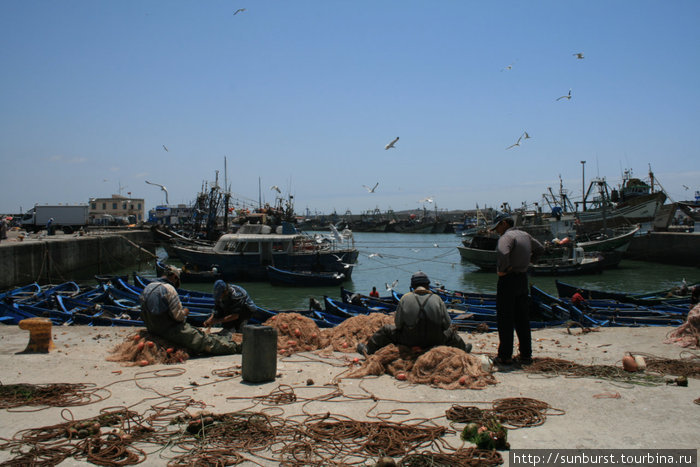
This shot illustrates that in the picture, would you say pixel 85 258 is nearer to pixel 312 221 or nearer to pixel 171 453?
pixel 171 453

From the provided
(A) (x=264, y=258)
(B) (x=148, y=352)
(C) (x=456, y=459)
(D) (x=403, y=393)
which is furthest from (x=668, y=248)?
(C) (x=456, y=459)

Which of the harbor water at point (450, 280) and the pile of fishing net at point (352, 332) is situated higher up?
the pile of fishing net at point (352, 332)

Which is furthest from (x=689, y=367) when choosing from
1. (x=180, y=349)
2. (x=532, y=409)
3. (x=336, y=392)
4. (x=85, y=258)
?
(x=85, y=258)

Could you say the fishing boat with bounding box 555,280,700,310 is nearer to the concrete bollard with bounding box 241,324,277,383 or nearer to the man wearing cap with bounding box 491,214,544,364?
the man wearing cap with bounding box 491,214,544,364

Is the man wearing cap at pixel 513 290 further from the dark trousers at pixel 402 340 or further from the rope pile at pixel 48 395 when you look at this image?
the rope pile at pixel 48 395

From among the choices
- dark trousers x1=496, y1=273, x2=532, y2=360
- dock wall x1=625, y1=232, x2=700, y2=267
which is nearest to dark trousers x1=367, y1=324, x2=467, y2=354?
dark trousers x1=496, y1=273, x2=532, y2=360

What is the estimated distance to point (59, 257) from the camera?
98.7ft

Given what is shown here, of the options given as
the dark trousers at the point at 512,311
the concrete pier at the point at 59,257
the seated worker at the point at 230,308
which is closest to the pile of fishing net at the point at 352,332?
the seated worker at the point at 230,308

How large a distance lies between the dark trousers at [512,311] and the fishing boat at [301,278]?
23449 mm

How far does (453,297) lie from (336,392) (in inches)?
459

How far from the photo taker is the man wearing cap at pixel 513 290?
21.7 feet

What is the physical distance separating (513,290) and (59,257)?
3045 cm

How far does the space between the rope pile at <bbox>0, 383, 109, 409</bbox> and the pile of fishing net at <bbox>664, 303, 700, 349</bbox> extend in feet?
26.5

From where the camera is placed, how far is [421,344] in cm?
668
